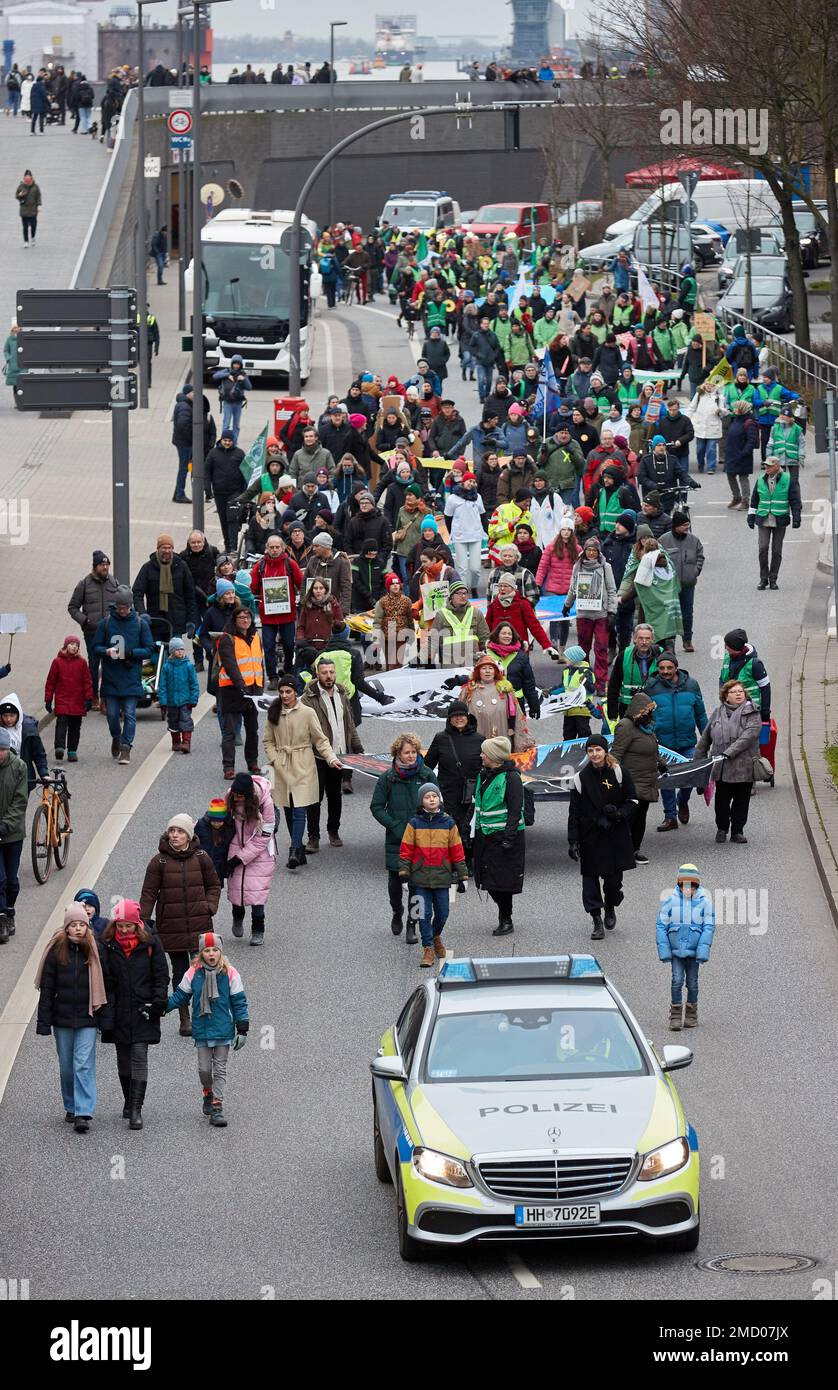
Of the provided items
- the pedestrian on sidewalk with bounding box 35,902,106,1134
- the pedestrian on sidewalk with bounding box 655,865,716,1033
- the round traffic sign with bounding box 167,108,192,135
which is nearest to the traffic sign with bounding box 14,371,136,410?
the pedestrian on sidewalk with bounding box 655,865,716,1033

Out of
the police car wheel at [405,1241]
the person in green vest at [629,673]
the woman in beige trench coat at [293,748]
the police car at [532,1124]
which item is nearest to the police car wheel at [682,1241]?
the police car at [532,1124]

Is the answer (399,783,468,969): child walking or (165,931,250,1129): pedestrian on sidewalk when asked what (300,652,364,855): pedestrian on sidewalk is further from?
(165,931,250,1129): pedestrian on sidewalk

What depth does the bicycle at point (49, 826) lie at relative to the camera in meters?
18.5

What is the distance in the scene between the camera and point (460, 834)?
59.1 ft

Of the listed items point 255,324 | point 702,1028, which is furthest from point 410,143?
point 702,1028

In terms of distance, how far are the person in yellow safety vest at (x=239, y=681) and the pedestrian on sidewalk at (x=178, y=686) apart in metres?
0.79

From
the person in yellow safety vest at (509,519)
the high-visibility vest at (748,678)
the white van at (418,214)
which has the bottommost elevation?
the high-visibility vest at (748,678)

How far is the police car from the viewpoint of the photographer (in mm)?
11109

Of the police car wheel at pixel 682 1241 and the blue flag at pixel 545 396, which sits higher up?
the blue flag at pixel 545 396

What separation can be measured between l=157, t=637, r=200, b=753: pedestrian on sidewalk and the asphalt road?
874 millimetres

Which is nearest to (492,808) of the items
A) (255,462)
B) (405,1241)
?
(405,1241)

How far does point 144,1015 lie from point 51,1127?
2.70 feet

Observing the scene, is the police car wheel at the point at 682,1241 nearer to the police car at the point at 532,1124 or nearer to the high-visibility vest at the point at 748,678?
the police car at the point at 532,1124

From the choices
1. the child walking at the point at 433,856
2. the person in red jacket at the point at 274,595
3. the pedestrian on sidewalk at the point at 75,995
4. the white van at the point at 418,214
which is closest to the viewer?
the pedestrian on sidewalk at the point at 75,995
